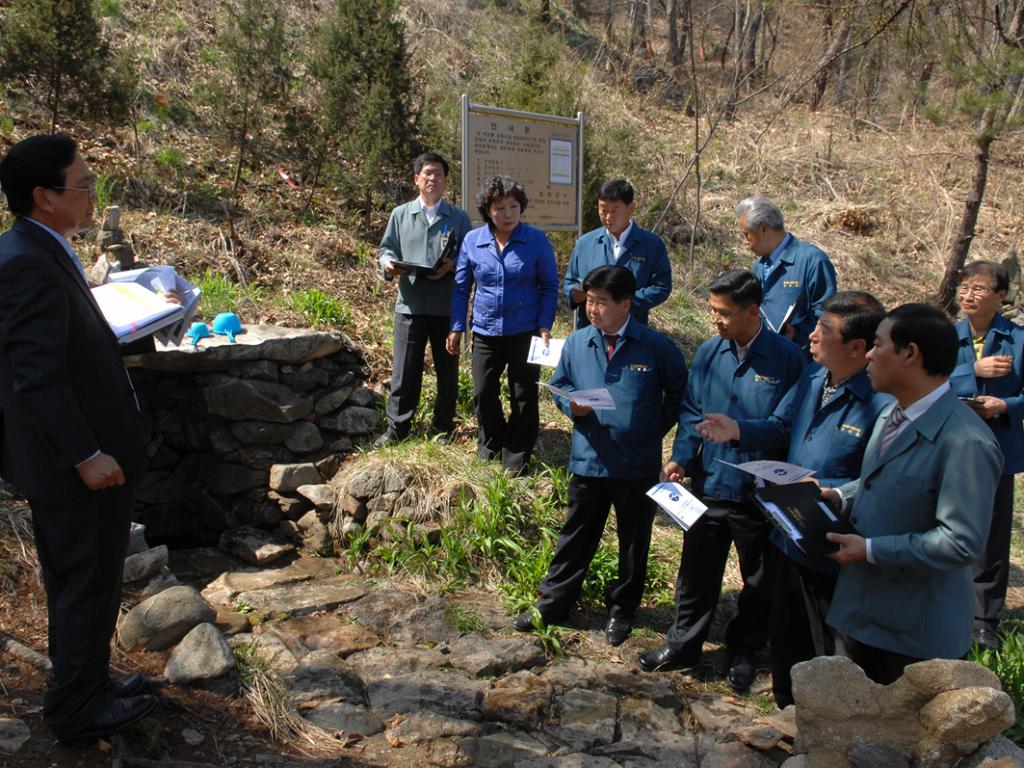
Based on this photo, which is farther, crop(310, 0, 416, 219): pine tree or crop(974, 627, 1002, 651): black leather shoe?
crop(310, 0, 416, 219): pine tree


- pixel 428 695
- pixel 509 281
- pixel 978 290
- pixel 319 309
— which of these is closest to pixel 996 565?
pixel 978 290

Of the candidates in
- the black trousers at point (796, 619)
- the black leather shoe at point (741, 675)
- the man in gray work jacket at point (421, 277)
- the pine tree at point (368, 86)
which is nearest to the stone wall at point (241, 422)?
the man in gray work jacket at point (421, 277)

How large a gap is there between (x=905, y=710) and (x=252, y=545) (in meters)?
4.46

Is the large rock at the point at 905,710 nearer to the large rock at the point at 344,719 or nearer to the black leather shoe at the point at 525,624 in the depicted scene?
the large rock at the point at 344,719

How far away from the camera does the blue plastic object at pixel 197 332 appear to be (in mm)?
5871

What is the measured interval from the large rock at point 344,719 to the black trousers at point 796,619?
5.78ft

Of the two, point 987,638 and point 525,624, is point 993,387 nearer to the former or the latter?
point 987,638

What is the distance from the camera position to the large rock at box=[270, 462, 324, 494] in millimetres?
5965

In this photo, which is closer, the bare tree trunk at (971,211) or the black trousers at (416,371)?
the black trousers at (416,371)

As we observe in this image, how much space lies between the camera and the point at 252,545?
18.9 ft

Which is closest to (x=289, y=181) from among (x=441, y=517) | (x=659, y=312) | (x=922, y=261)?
(x=659, y=312)

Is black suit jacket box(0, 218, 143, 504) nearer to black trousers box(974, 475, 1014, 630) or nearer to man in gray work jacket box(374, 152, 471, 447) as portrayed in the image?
man in gray work jacket box(374, 152, 471, 447)

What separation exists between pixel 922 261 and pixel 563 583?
32.6 ft

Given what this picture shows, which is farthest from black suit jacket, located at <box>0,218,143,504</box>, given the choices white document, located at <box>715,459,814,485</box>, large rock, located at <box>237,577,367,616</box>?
white document, located at <box>715,459,814,485</box>
